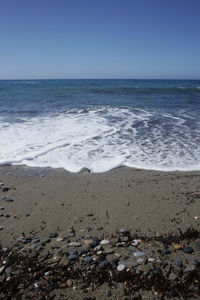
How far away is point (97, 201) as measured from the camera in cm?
387

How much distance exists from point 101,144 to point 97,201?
3.09 m

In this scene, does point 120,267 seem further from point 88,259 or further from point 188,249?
point 188,249

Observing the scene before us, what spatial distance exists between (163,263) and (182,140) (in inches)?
205

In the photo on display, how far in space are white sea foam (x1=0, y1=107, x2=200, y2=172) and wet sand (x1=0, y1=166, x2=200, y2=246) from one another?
0.46 m

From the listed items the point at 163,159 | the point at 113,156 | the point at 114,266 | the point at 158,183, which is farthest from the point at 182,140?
the point at 114,266

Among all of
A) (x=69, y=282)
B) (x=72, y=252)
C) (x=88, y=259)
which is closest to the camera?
(x=69, y=282)

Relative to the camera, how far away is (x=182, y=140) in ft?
23.2

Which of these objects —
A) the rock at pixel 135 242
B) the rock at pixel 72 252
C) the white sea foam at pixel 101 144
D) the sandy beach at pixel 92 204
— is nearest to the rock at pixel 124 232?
the sandy beach at pixel 92 204

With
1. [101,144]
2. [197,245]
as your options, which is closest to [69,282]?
[197,245]

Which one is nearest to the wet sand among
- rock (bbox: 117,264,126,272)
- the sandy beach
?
the sandy beach

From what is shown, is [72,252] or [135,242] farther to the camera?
[135,242]

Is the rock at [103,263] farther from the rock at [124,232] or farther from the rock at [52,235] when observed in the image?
the rock at [52,235]

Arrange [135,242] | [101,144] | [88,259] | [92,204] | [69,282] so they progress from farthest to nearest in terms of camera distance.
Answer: [101,144]
[92,204]
[135,242]
[88,259]
[69,282]

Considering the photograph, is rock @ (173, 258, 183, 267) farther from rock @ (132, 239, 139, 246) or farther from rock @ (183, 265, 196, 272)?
rock @ (132, 239, 139, 246)
